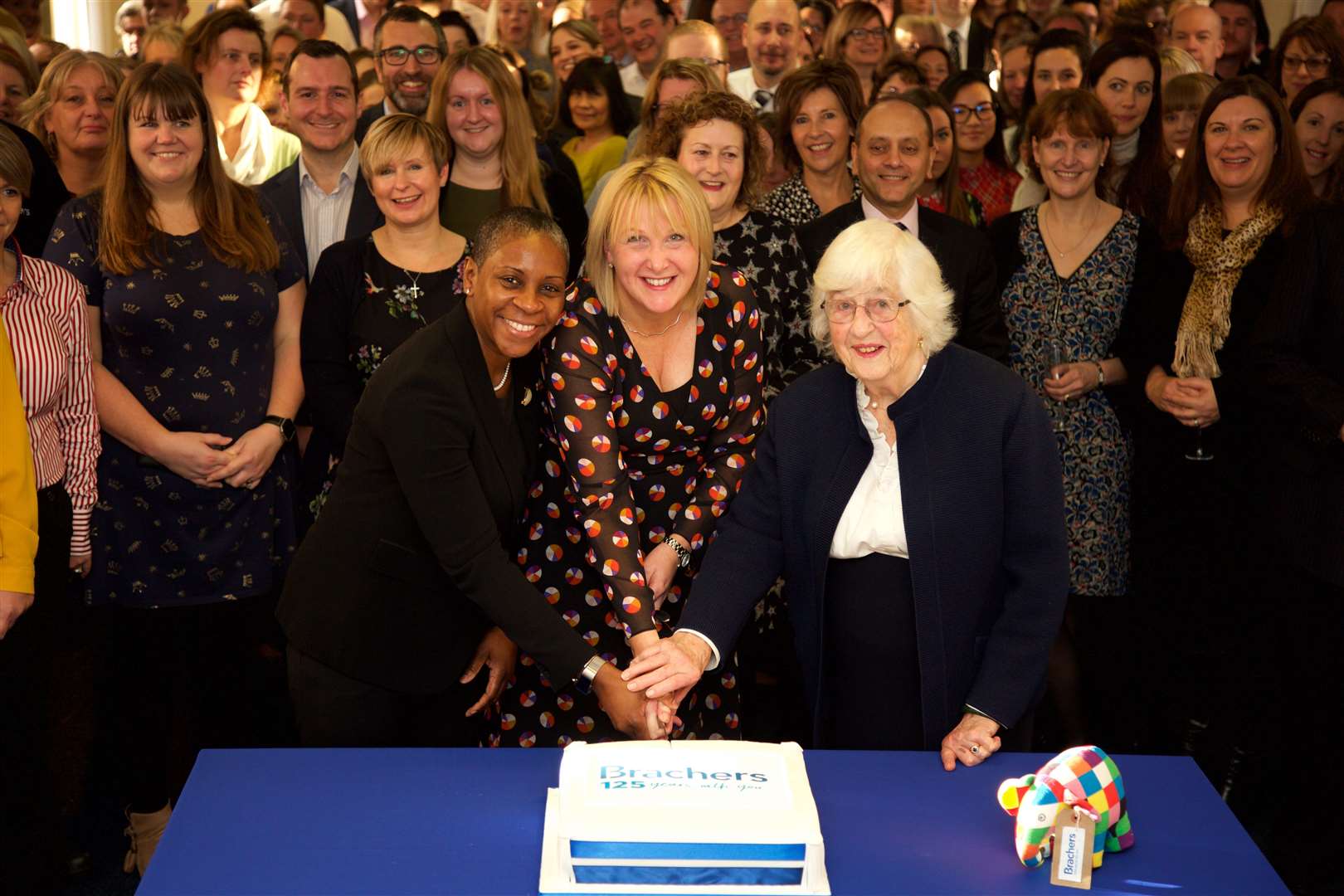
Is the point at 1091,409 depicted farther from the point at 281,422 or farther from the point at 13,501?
the point at 13,501

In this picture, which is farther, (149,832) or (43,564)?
(149,832)

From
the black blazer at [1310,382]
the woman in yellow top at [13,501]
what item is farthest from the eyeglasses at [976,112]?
the woman in yellow top at [13,501]

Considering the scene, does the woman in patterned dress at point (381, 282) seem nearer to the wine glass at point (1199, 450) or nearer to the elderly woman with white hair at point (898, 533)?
the elderly woman with white hair at point (898, 533)

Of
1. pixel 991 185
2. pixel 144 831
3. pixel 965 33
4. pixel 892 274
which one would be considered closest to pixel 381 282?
pixel 144 831

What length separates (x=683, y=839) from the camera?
1.85m

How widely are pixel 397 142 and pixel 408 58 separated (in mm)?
1150

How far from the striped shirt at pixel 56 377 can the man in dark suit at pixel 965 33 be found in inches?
220

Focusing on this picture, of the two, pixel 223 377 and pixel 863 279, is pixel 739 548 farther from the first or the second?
pixel 223 377

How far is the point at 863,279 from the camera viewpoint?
255 centimetres

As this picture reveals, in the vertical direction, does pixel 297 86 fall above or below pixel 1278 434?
above

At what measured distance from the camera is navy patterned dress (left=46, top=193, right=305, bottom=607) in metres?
3.42

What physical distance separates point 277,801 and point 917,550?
1.20 metres

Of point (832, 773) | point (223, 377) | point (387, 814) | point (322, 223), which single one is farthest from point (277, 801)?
point (322, 223)

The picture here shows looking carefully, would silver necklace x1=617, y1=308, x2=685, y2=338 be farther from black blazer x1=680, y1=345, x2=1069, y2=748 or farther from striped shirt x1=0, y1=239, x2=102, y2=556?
striped shirt x1=0, y1=239, x2=102, y2=556
